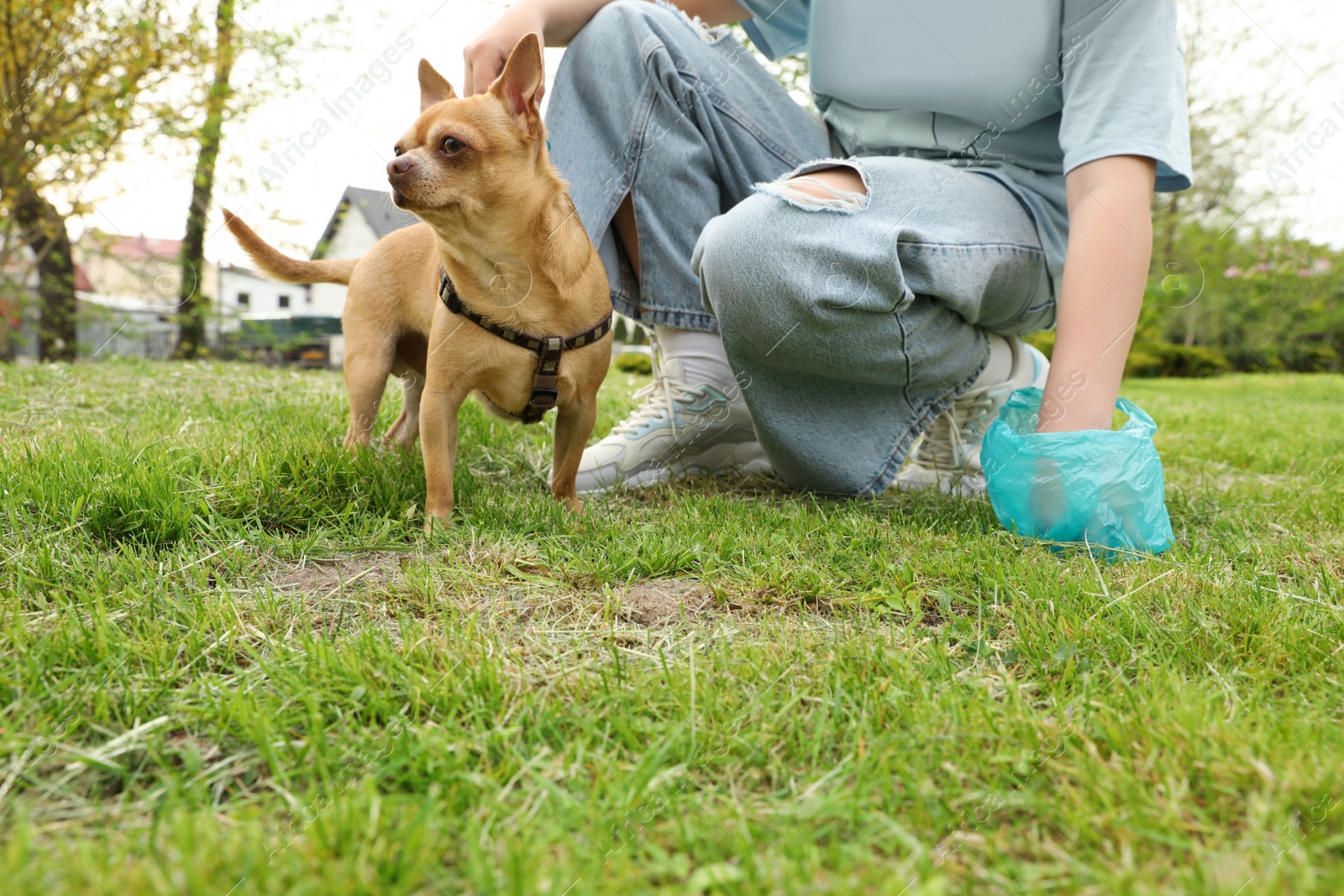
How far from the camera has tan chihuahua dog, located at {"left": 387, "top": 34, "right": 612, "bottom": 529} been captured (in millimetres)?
1964

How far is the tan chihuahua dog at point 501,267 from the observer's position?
1964 mm

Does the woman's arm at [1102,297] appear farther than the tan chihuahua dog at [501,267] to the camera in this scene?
No

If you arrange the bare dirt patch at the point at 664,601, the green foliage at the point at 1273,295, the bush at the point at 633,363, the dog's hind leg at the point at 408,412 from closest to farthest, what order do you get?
1. the bare dirt patch at the point at 664,601
2. the dog's hind leg at the point at 408,412
3. the bush at the point at 633,363
4. the green foliage at the point at 1273,295

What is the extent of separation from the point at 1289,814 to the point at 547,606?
107cm

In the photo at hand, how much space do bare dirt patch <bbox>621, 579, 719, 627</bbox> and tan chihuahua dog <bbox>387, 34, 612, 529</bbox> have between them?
65 centimetres

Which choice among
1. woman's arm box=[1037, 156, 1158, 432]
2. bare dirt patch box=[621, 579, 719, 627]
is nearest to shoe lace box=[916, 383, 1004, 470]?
woman's arm box=[1037, 156, 1158, 432]

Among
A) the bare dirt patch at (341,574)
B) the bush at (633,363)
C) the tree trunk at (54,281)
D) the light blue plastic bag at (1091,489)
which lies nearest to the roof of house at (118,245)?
the tree trunk at (54,281)

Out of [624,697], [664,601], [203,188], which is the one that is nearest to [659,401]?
[664,601]

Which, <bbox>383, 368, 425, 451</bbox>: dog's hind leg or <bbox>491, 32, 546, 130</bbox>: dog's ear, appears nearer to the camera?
<bbox>491, 32, 546, 130</bbox>: dog's ear

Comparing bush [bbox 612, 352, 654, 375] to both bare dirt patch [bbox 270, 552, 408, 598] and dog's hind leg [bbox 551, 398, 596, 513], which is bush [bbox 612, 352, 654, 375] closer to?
dog's hind leg [bbox 551, 398, 596, 513]

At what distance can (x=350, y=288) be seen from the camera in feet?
8.80

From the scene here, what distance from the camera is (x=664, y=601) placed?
155 centimetres

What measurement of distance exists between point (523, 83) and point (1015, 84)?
126 centimetres

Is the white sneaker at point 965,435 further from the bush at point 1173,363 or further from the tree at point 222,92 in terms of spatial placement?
the bush at point 1173,363
